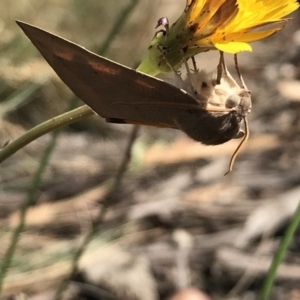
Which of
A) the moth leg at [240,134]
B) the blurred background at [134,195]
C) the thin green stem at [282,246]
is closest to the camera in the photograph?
the moth leg at [240,134]

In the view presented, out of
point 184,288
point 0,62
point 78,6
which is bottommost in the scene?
point 184,288

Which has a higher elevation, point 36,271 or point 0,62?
point 0,62

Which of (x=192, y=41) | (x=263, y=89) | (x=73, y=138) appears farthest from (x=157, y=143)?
(x=192, y=41)

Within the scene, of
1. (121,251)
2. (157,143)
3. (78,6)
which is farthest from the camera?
(78,6)

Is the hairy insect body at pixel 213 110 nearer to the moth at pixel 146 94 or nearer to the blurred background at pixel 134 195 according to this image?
the moth at pixel 146 94

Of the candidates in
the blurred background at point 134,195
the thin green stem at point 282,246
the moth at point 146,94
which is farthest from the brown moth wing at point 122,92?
the blurred background at point 134,195

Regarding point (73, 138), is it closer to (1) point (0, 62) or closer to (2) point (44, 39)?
(1) point (0, 62)

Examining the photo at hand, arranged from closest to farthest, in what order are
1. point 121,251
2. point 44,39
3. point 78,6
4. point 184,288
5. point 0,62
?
point 44,39 → point 184,288 → point 121,251 → point 0,62 → point 78,6
